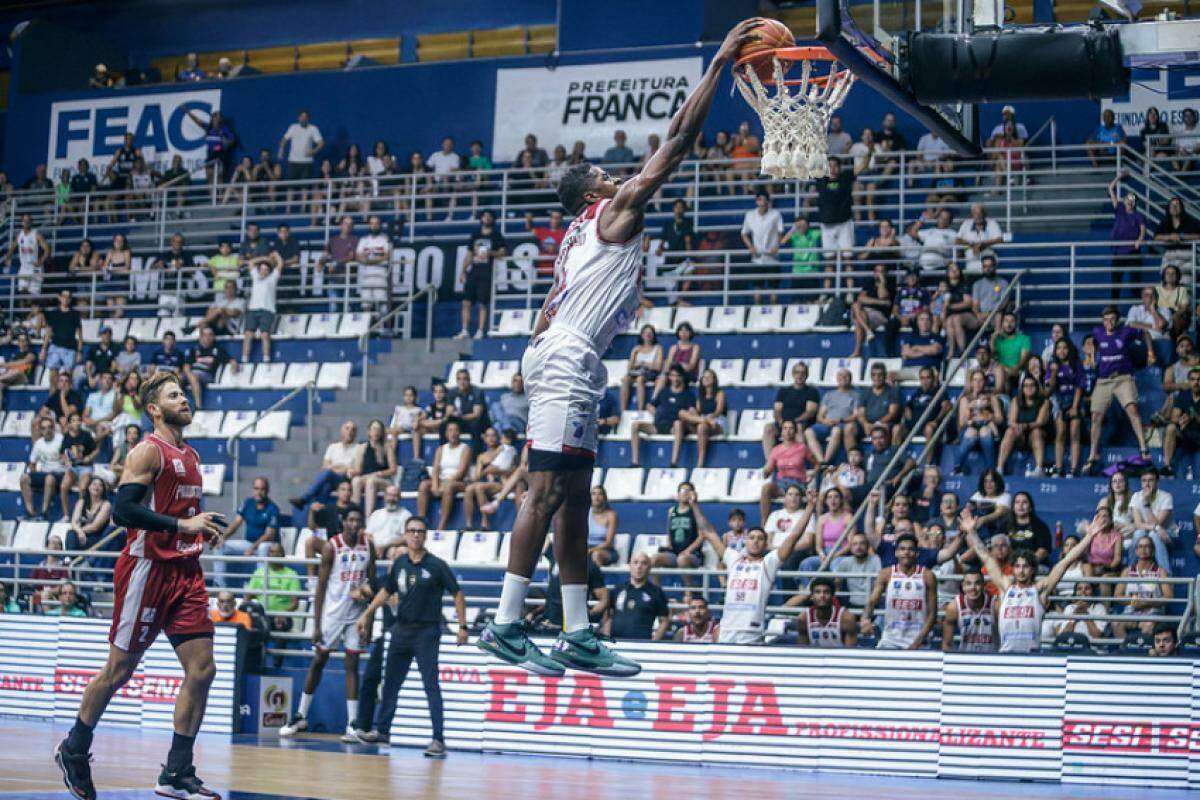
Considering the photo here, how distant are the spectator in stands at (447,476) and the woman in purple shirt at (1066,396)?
22.9 ft

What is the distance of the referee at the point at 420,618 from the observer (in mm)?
15422

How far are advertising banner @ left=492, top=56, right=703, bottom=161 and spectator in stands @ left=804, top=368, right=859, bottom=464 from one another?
8660 mm

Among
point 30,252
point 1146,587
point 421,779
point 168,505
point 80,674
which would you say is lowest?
point 421,779

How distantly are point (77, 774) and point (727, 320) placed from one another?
13.0 meters

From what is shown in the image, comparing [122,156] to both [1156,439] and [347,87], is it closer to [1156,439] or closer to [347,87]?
[347,87]

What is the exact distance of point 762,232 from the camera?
854 inches

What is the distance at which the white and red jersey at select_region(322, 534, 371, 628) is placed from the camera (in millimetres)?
17125

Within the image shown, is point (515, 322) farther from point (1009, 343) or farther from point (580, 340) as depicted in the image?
point (580, 340)

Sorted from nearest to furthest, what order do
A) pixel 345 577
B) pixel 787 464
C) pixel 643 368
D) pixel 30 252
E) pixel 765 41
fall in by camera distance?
pixel 765 41 → pixel 345 577 → pixel 787 464 → pixel 643 368 → pixel 30 252

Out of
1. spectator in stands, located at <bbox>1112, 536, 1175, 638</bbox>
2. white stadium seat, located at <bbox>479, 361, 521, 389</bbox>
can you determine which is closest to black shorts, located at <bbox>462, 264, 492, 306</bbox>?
white stadium seat, located at <bbox>479, 361, 521, 389</bbox>

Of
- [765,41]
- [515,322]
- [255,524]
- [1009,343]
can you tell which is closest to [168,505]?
[765,41]

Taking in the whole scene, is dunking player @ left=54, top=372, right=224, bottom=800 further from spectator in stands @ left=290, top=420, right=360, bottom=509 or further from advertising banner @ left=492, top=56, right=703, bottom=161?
advertising banner @ left=492, top=56, right=703, bottom=161

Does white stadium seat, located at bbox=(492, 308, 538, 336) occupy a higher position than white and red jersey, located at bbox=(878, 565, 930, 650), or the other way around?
white stadium seat, located at bbox=(492, 308, 538, 336)

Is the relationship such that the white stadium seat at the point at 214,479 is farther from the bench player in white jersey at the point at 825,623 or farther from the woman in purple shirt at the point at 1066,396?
the woman in purple shirt at the point at 1066,396
